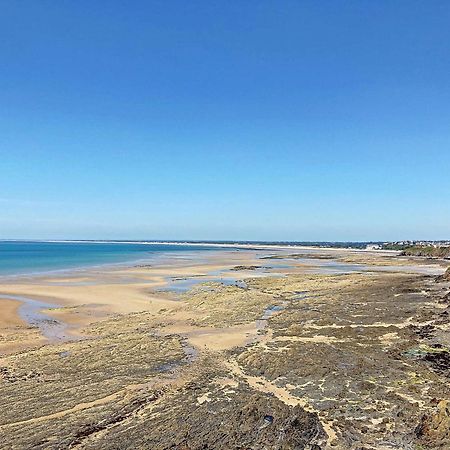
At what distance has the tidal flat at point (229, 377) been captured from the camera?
29.2 ft

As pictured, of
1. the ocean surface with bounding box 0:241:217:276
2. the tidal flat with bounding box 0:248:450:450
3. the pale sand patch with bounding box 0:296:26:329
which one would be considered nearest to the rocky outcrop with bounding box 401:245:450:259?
the ocean surface with bounding box 0:241:217:276

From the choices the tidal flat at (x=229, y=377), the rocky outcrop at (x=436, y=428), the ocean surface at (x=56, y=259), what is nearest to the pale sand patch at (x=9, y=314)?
the tidal flat at (x=229, y=377)

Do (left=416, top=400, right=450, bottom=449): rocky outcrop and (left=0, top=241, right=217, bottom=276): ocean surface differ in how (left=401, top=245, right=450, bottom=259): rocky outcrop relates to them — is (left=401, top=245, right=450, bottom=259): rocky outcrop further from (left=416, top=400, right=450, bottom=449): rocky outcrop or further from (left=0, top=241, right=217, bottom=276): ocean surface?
(left=416, top=400, right=450, bottom=449): rocky outcrop

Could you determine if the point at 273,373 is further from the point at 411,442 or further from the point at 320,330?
the point at 320,330

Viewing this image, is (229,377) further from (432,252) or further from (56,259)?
(432,252)

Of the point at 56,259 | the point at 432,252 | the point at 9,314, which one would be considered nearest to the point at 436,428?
the point at 9,314

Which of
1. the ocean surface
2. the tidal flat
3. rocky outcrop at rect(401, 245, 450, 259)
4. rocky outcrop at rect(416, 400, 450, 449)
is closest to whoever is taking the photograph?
rocky outcrop at rect(416, 400, 450, 449)

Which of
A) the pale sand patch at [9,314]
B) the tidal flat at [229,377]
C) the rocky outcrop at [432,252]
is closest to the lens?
the tidal flat at [229,377]

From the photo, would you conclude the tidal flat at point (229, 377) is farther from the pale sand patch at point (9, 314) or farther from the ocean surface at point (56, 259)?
the ocean surface at point (56, 259)

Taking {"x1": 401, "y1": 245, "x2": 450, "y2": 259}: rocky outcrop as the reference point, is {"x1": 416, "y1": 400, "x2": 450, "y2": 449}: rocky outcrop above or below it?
below

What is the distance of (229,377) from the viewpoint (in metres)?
12.5

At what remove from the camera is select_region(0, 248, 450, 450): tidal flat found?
8891 mm

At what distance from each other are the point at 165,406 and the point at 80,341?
8725 millimetres

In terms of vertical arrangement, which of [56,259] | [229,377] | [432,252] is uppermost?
[432,252]
